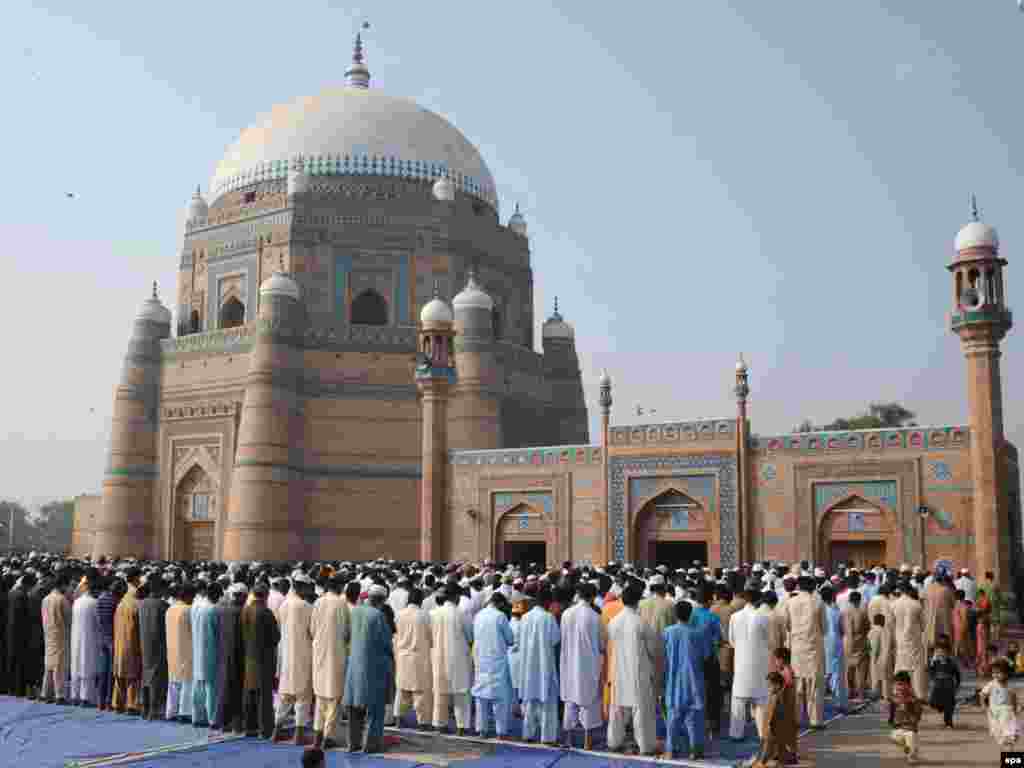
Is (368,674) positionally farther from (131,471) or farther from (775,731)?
(131,471)

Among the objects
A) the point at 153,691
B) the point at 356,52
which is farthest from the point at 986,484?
the point at 356,52

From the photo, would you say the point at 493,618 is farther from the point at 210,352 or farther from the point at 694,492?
the point at 210,352

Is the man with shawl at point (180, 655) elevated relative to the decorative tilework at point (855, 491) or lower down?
lower down

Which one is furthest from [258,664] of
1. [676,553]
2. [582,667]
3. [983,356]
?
[676,553]

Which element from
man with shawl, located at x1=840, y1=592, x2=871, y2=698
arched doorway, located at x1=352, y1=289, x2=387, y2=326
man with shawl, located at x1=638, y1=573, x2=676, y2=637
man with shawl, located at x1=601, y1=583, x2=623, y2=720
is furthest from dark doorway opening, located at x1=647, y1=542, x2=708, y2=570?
man with shawl, located at x1=638, y1=573, x2=676, y2=637

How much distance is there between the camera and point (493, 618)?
28.0ft

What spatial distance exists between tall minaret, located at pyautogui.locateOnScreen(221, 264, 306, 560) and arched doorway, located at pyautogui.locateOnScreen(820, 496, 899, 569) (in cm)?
1300

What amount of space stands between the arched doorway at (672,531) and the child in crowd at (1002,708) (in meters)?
12.6

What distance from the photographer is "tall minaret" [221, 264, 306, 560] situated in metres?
25.7

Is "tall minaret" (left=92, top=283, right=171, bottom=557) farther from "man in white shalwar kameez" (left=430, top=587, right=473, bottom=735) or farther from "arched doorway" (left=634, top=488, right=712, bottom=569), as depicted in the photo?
"man in white shalwar kameez" (left=430, top=587, right=473, bottom=735)

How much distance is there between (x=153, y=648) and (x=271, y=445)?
1715 cm

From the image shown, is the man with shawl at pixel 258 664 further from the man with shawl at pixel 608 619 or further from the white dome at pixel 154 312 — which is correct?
the white dome at pixel 154 312

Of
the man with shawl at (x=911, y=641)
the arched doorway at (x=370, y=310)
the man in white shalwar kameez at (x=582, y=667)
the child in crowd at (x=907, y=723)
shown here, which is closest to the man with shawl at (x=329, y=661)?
the man in white shalwar kameez at (x=582, y=667)

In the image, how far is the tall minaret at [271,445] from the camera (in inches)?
1012
